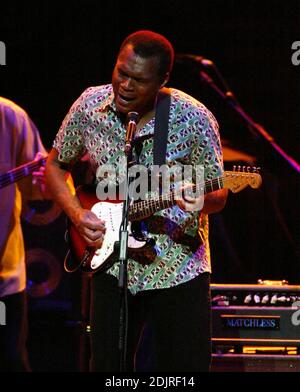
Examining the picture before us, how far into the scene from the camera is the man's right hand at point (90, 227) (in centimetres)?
367

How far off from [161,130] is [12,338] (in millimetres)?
1624

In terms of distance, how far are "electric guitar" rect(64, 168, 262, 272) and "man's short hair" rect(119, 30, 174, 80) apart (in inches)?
23.2

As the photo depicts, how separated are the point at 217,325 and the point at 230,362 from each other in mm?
226

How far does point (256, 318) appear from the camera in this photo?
15.1 feet

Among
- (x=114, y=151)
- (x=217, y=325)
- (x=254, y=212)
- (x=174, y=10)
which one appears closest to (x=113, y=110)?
(x=114, y=151)

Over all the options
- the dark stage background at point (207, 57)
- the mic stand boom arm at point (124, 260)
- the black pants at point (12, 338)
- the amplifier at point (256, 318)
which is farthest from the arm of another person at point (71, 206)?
the dark stage background at point (207, 57)

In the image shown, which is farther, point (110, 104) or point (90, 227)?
point (110, 104)

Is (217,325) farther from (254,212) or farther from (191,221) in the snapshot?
(254,212)

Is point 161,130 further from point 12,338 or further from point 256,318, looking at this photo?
point 12,338

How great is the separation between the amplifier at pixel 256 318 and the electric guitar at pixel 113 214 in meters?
1.08

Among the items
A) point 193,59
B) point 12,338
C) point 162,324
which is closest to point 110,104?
point 162,324

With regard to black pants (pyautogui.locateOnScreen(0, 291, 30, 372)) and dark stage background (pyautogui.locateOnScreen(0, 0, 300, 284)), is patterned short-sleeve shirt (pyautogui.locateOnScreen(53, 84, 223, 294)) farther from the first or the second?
dark stage background (pyautogui.locateOnScreen(0, 0, 300, 284))

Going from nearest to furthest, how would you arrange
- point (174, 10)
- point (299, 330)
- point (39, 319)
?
point (299, 330) → point (39, 319) → point (174, 10)

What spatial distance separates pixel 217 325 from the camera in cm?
462
